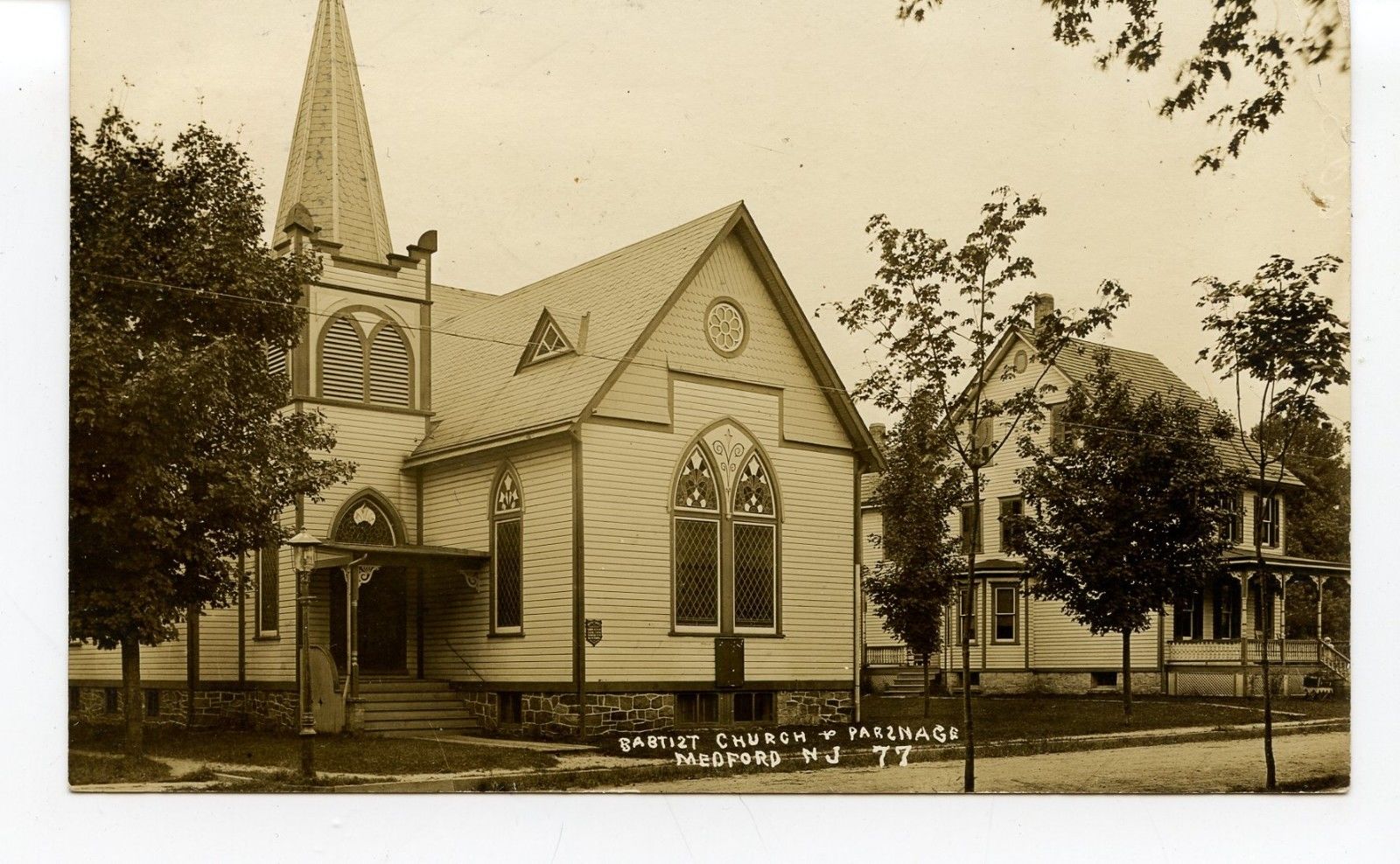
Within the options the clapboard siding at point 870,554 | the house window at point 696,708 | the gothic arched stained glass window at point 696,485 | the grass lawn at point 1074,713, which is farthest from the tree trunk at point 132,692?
the clapboard siding at point 870,554

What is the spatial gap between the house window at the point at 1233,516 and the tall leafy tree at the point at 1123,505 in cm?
2

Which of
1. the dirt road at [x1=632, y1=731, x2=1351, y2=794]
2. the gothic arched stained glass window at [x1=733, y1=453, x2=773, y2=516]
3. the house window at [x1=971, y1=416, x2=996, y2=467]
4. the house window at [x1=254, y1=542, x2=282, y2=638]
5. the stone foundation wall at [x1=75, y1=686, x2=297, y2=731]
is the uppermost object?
the house window at [x1=971, y1=416, x2=996, y2=467]

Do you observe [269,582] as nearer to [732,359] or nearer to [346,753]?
[346,753]

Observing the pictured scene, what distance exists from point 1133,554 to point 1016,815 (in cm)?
230

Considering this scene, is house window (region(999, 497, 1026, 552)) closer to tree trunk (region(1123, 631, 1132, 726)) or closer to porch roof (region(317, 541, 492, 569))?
tree trunk (region(1123, 631, 1132, 726))

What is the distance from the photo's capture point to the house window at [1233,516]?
11.5 metres

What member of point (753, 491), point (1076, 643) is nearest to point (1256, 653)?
point (1076, 643)

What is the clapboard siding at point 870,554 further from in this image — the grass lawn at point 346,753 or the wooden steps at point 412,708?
the wooden steps at point 412,708

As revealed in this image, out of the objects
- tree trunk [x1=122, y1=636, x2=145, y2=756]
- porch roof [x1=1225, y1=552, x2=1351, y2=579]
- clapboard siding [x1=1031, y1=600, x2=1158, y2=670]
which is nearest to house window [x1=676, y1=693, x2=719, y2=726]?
clapboard siding [x1=1031, y1=600, x2=1158, y2=670]

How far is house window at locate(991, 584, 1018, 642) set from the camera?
38.8 ft

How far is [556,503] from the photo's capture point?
12242 millimetres

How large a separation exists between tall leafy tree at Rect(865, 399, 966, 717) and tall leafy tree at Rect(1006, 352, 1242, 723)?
1.72 feet

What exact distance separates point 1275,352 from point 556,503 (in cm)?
536

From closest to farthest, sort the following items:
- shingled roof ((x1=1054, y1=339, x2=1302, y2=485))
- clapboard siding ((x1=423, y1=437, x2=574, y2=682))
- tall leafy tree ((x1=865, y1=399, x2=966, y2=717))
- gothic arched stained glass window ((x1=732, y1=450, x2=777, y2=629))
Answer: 1. shingled roof ((x1=1054, y1=339, x2=1302, y2=485))
2. tall leafy tree ((x1=865, y1=399, x2=966, y2=717))
3. clapboard siding ((x1=423, y1=437, x2=574, y2=682))
4. gothic arched stained glass window ((x1=732, y1=450, x2=777, y2=629))
